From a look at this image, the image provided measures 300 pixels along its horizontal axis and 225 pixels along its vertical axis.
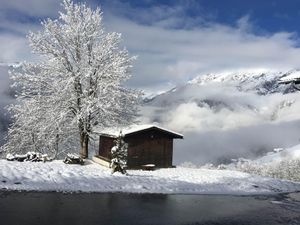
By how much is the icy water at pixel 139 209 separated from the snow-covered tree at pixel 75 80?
1671 cm

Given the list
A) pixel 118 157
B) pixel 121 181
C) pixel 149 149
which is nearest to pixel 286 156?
pixel 149 149

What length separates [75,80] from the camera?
44531mm

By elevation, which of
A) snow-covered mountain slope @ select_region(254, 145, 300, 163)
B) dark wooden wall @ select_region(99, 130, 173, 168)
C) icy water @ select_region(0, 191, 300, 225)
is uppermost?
snow-covered mountain slope @ select_region(254, 145, 300, 163)

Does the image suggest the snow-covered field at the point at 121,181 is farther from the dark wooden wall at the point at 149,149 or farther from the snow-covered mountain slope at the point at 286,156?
the snow-covered mountain slope at the point at 286,156

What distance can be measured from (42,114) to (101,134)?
→ 6.09m

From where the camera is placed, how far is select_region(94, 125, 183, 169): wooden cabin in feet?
141

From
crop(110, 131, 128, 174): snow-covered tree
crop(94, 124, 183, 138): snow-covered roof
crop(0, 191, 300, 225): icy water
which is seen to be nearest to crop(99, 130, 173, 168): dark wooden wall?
crop(94, 124, 183, 138): snow-covered roof

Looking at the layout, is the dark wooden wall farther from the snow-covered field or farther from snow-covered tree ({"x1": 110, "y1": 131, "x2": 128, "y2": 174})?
snow-covered tree ({"x1": 110, "y1": 131, "x2": 128, "y2": 174})

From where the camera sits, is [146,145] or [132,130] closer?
[132,130]

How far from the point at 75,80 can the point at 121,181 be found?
15.3 meters

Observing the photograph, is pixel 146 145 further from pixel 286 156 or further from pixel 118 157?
pixel 286 156

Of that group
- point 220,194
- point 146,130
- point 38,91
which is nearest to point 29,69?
point 38,91

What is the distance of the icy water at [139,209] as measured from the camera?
69.2ft

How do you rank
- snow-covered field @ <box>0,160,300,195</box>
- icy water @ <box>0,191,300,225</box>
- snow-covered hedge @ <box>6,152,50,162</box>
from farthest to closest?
snow-covered hedge @ <box>6,152,50,162</box>, snow-covered field @ <box>0,160,300,195</box>, icy water @ <box>0,191,300,225</box>
